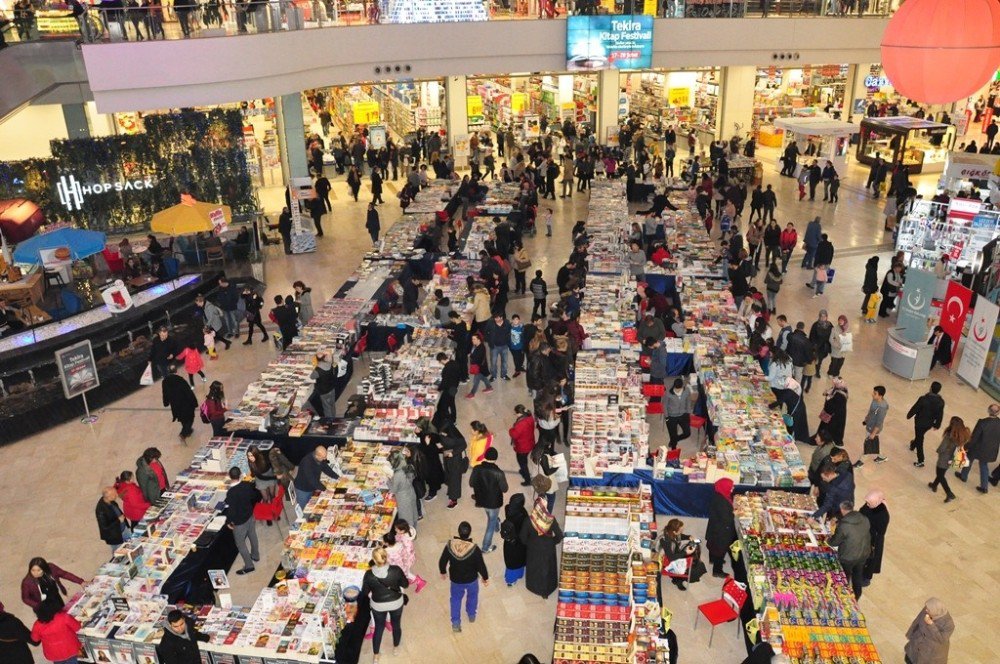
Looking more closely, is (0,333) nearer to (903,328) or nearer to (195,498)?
(195,498)

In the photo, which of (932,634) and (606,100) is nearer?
(932,634)

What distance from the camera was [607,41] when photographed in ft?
90.0

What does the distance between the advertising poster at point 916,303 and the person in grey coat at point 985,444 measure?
3.72 metres

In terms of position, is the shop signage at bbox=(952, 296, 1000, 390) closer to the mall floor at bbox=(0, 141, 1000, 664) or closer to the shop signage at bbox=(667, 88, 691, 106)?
the mall floor at bbox=(0, 141, 1000, 664)

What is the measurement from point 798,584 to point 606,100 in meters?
23.9

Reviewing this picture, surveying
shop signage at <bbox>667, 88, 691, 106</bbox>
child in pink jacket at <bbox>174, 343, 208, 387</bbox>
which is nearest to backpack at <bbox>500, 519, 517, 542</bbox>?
child in pink jacket at <bbox>174, 343, 208, 387</bbox>

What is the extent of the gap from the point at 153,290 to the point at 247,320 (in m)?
2.56

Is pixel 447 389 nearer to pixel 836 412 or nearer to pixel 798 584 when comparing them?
pixel 836 412

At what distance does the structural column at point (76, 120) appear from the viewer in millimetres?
23156

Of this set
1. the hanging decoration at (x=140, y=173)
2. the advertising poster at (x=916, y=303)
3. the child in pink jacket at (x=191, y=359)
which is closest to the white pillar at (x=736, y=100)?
the hanging decoration at (x=140, y=173)

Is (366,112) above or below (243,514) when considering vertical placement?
above

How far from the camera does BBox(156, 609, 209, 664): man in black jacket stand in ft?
24.6

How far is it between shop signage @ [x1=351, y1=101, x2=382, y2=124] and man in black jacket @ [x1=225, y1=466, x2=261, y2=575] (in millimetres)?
22789

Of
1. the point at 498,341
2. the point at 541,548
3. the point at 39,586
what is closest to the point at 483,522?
the point at 541,548
